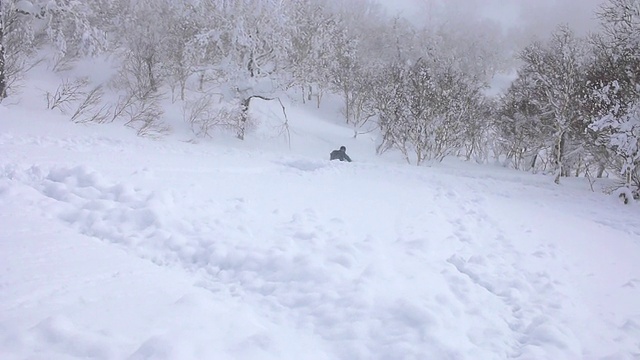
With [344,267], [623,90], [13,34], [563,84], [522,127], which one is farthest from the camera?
[522,127]

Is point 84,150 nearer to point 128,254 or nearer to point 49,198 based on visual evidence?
point 49,198

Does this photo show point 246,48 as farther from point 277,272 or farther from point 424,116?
point 277,272

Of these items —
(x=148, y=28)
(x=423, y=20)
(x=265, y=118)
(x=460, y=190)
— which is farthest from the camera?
(x=423, y=20)

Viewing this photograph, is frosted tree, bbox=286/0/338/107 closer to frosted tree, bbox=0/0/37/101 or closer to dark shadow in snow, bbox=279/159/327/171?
frosted tree, bbox=0/0/37/101

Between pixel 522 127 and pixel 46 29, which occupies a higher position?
pixel 46 29

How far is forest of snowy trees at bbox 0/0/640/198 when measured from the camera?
13.6m

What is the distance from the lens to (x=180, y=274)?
3857 mm

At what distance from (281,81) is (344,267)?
54.6 feet

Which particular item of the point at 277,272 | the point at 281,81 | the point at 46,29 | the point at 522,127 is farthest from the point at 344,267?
the point at 522,127

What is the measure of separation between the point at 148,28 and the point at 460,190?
25.3m

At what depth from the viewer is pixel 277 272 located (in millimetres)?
4102

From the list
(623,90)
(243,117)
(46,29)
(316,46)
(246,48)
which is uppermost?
(316,46)

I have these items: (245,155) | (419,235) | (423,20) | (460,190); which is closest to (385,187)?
(460,190)

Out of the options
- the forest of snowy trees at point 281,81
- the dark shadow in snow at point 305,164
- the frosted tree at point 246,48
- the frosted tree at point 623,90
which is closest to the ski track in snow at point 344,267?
the dark shadow in snow at point 305,164
